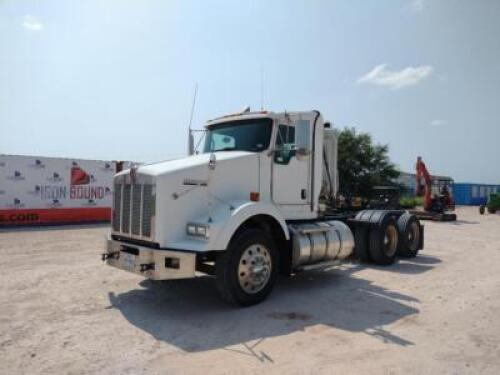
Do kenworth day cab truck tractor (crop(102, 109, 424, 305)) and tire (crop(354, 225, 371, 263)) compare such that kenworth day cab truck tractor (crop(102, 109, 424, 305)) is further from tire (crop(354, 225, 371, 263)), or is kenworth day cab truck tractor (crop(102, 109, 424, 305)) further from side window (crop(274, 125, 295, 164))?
tire (crop(354, 225, 371, 263))

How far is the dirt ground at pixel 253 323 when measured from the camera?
423 cm

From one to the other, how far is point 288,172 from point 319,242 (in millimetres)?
1352

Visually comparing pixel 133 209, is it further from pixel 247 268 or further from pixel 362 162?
pixel 362 162

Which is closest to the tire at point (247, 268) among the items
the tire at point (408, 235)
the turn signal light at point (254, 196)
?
the turn signal light at point (254, 196)

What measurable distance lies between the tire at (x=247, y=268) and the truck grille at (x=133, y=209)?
1183mm

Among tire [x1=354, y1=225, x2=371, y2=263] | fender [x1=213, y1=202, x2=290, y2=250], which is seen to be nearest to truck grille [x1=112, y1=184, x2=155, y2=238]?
fender [x1=213, y1=202, x2=290, y2=250]

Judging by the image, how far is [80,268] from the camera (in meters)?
8.62

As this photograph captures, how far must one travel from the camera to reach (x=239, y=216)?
595cm

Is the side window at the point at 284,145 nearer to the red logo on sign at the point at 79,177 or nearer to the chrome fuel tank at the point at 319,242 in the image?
the chrome fuel tank at the point at 319,242

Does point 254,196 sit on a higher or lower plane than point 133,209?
higher

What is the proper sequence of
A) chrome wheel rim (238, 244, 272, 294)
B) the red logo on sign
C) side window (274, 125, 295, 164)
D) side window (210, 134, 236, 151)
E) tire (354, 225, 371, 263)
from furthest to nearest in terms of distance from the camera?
the red logo on sign → tire (354, 225, 371, 263) → side window (210, 134, 236, 151) → side window (274, 125, 295, 164) → chrome wheel rim (238, 244, 272, 294)

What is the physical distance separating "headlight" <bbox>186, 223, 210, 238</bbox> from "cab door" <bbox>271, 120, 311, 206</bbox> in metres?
1.83

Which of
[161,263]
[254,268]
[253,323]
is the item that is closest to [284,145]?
[254,268]

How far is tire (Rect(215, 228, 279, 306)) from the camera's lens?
19.2 ft
